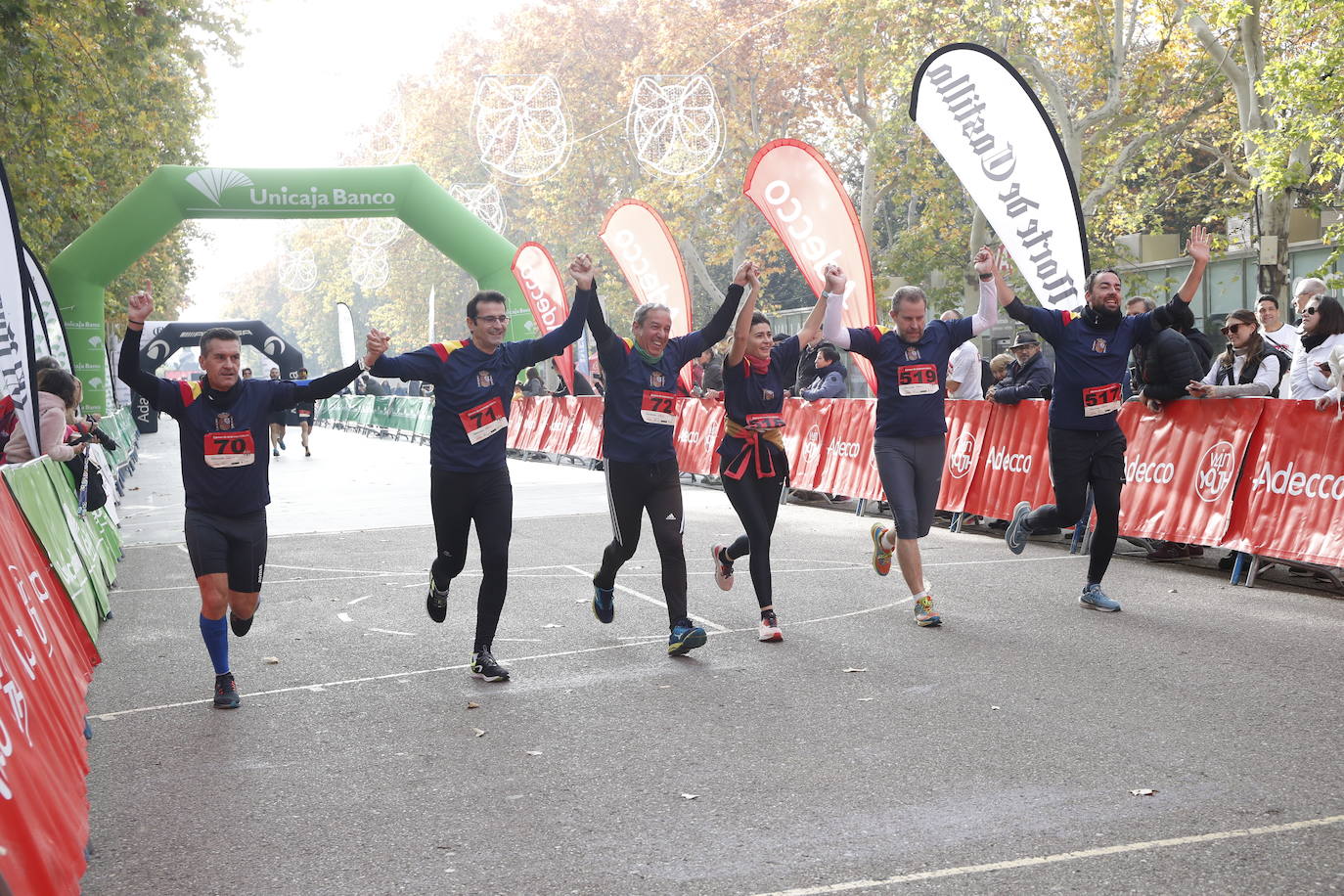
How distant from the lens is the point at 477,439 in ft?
22.1

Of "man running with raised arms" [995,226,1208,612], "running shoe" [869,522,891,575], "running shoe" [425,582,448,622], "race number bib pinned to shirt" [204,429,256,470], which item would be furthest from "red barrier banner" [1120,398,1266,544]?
"race number bib pinned to shirt" [204,429,256,470]

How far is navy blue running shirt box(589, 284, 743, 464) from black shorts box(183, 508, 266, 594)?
1886 millimetres

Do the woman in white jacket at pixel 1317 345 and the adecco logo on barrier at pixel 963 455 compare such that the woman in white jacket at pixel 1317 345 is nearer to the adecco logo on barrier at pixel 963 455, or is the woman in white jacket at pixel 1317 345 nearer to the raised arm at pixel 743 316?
the adecco logo on barrier at pixel 963 455

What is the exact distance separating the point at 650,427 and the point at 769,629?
134 centimetres

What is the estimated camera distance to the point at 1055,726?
18.0 ft

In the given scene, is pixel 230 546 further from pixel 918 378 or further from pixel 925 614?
pixel 918 378

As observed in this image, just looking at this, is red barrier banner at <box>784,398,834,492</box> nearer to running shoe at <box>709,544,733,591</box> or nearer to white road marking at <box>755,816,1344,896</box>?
running shoe at <box>709,544,733,591</box>

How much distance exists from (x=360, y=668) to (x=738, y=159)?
108ft

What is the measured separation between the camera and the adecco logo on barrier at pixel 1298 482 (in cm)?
871

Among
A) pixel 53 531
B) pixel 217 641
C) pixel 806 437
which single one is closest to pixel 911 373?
pixel 217 641

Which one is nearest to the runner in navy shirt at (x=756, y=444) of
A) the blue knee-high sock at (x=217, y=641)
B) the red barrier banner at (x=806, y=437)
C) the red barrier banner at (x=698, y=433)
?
the blue knee-high sock at (x=217, y=641)

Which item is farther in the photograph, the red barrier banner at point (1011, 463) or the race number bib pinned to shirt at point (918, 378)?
the red barrier banner at point (1011, 463)

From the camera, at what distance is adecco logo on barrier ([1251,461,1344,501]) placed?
343 inches

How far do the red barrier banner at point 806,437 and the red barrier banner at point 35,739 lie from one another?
1045 centimetres
